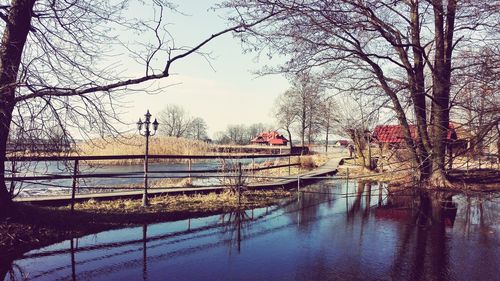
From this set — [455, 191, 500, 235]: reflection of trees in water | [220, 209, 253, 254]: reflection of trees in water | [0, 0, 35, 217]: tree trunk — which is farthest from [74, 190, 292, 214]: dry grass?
[455, 191, 500, 235]: reflection of trees in water

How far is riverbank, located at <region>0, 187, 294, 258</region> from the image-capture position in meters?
8.02

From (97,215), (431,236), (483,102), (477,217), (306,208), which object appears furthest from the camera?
(306,208)

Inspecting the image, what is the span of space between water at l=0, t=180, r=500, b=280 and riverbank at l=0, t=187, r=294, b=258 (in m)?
0.48

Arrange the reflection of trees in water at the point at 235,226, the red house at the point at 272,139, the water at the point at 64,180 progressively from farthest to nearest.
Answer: the red house at the point at 272,139 < the water at the point at 64,180 < the reflection of trees in water at the point at 235,226

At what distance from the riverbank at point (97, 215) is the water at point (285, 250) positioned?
483 mm

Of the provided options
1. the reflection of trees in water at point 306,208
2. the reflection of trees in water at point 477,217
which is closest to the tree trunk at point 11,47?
the reflection of trees in water at point 306,208

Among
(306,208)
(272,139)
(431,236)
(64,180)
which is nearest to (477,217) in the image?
(431,236)

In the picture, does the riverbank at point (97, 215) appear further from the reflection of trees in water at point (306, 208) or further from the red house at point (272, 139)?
the red house at point (272, 139)

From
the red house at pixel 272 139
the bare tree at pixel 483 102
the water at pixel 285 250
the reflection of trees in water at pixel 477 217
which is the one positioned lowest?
the water at pixel 285 250

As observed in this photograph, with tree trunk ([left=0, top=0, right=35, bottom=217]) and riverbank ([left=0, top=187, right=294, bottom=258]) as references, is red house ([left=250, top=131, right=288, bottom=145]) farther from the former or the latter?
tree trunk ([left=0, top=0, right=35, bottom=217])

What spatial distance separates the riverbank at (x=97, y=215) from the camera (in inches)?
316

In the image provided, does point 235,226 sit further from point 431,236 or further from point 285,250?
point 431,236

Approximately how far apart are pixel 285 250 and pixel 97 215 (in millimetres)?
4760

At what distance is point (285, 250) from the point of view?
312 inches
